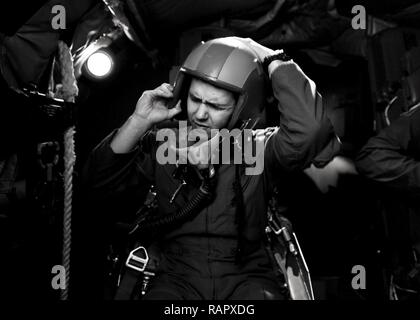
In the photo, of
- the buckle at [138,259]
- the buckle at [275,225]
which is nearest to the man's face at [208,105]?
the buckle at [275,225]

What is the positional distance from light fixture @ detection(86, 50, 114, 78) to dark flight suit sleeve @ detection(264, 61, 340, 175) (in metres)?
1.11

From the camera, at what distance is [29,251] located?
7.35ft

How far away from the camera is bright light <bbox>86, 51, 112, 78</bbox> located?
2574 mm

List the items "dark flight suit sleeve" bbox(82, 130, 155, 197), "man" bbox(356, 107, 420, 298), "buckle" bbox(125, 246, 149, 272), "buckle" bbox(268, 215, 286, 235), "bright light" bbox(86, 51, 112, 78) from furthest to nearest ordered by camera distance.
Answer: "man" bbox(356, 107, 420, 298)
"bright light" bbox(86, 51, 112, 78)
"buckle" bbox(268, 215, 286, 235)
"dark flight suit sleeve" bbox(82, 130, 155, 197)
"buckle" bbox(125, 246, 149, 272)

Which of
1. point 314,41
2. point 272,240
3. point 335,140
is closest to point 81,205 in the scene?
point 272,240

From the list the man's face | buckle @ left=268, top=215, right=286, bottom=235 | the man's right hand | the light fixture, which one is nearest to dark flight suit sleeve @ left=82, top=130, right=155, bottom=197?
the man's right hand

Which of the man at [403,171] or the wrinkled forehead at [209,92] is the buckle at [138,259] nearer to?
the wrinkled forehead at [209,92]

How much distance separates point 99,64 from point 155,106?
0.66 m

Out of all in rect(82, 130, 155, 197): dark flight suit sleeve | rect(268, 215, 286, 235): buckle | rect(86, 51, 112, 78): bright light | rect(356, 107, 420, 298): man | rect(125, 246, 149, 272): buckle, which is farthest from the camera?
rect(356, 107, 420, 298): man

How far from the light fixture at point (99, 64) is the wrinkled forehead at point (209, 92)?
0.68 metres

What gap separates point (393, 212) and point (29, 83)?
8.49 feet

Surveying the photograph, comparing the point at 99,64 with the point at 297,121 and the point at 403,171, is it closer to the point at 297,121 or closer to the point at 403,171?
the point at 297,121

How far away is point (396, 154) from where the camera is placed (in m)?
2.76

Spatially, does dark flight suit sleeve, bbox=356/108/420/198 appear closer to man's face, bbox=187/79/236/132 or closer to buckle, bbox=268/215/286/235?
buckle, bbox=268/215/286/235
